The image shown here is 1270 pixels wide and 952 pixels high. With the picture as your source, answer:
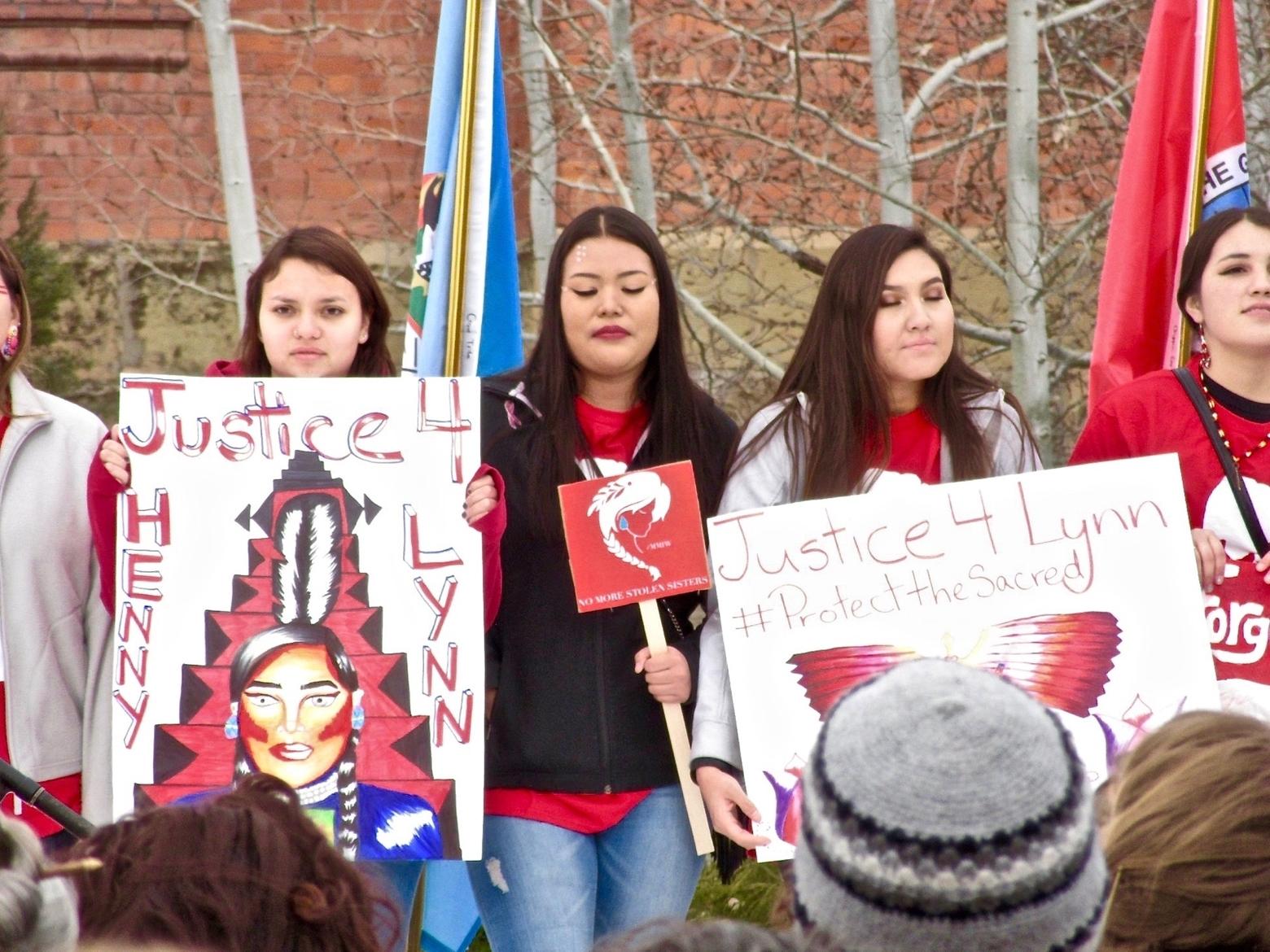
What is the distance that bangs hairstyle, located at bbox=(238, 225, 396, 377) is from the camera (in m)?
3.41

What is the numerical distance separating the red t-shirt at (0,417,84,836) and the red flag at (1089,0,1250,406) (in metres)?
2.27

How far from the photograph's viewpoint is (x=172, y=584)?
10.4 ft

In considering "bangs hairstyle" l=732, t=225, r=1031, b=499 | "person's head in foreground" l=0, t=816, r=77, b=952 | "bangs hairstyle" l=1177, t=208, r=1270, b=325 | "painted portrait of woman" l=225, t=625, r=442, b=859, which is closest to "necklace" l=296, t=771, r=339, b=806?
"painted portrait of woman" l=225, t=625, r=442, b=859

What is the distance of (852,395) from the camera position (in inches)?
127

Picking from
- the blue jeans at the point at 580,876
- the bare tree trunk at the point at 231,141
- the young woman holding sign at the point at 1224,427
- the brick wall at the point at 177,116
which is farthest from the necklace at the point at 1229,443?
the brick wall at the point at 177,116

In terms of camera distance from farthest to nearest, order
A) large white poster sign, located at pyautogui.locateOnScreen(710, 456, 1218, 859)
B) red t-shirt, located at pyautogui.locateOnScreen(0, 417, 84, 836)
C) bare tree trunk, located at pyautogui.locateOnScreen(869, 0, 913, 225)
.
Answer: bare tree trunk, located at pyautogui.locateOnScreen(869, 0, 913, 225)
red t-shirt, located at pyautogui.locateOnScreen(0, 417, 84, 836)
large white poster sign, located at pyautogui.locateOnScreen(710, 456, 1218, 859)

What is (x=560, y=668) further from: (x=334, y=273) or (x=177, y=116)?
(x=177, y=116)

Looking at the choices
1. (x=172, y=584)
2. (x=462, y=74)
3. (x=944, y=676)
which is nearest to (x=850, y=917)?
(x=944, y=676)

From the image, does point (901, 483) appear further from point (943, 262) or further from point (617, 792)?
point (617, 792)

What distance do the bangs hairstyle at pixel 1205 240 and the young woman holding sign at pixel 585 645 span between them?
36.8 inches

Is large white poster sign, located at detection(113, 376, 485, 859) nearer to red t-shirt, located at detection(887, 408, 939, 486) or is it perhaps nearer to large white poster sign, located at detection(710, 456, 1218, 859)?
large white poster sign, located at detection(710, 456, 1218, 859)

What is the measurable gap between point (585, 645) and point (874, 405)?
691 millimetres

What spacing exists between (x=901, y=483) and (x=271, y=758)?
48.7 inches

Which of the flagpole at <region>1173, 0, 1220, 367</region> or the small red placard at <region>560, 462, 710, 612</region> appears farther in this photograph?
the flagpole at <region>1173, 0, 1220, 367</region>
